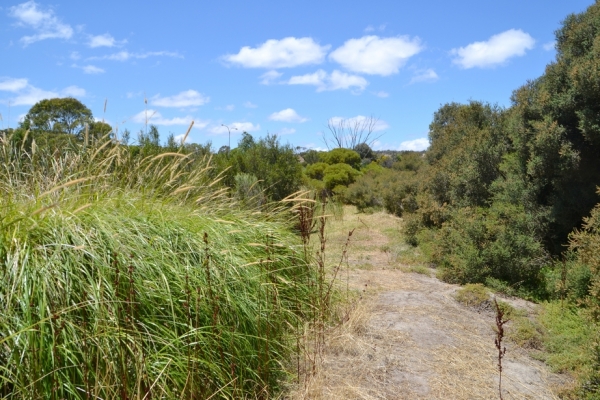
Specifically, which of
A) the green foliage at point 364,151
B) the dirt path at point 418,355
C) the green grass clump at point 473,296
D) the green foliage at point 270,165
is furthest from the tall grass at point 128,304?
the green foliage at point 364,151

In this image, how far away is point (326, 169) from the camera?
2288cm

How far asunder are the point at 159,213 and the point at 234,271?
84 centimetres

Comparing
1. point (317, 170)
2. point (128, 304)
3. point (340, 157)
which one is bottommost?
point (128, 304)

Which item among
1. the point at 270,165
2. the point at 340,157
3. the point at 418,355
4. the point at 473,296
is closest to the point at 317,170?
the point at 340,157

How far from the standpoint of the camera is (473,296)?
6.10 m

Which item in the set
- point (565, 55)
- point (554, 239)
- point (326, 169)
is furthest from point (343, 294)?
point (326, 169)

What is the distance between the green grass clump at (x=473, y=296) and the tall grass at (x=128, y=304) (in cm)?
266

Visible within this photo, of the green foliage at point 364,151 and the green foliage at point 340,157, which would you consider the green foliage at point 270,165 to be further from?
the green foliage at point 364,151

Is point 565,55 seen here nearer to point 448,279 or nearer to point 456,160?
point 456,160

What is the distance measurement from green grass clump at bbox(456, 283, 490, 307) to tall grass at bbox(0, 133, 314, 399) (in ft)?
8.71

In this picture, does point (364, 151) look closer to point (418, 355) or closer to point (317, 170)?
point (317, 170)

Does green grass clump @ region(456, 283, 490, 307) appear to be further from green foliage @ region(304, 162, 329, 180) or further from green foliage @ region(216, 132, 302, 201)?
green foliage @ region(304, 162, 329, 180)

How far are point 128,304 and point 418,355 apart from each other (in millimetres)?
2604

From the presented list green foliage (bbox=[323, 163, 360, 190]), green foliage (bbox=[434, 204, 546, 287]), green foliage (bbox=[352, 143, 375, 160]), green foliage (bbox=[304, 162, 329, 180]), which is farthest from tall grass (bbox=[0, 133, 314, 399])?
green foliage (bbox=[352, 143, 375, 160])
